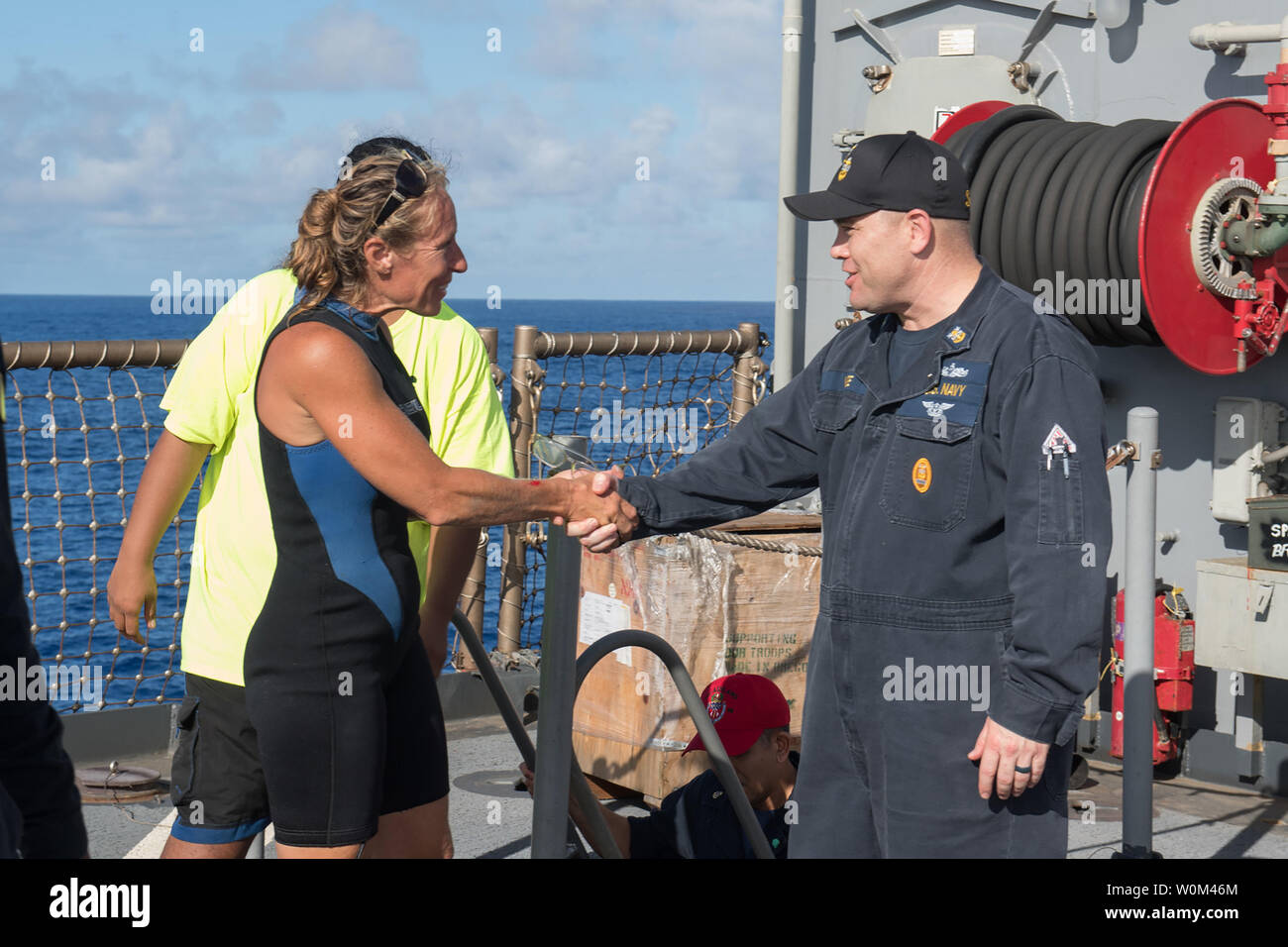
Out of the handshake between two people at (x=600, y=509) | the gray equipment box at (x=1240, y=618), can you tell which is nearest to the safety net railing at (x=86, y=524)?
the handshake between two people at (x=600, y=509)

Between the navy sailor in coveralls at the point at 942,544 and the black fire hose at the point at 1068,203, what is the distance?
280 centimetres

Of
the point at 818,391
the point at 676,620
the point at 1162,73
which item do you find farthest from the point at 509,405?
the point at 818,391

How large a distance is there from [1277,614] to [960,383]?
325 cm

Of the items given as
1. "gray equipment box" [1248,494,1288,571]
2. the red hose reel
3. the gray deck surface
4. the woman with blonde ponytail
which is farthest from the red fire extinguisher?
the woman with blonde ponytail

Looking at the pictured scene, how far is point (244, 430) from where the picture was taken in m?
3.19

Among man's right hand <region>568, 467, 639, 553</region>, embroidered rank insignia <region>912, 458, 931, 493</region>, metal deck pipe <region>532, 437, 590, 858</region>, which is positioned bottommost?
metal deck pipe <region>532, 437, 590, 858</region>

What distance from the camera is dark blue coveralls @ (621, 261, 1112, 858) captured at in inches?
108

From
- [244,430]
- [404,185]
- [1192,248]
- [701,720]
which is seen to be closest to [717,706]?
[701,720]

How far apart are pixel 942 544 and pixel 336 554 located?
3.95 feet

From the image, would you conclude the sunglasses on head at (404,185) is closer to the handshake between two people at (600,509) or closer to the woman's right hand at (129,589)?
the handshake between two people at (600,509)

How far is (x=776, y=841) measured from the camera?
3.96 m

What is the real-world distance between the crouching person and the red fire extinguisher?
237 centimetres

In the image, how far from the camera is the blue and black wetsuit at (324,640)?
2.97m

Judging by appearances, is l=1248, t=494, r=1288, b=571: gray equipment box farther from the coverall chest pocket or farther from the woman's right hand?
the woman's right hand
